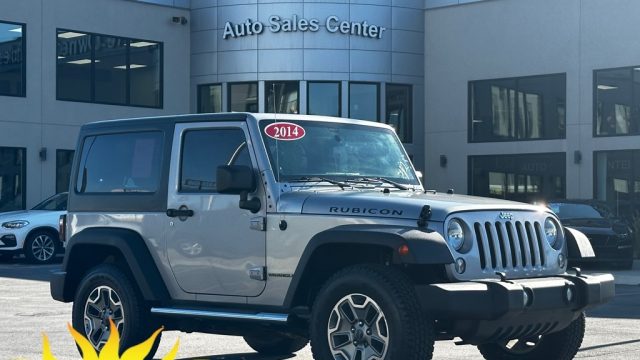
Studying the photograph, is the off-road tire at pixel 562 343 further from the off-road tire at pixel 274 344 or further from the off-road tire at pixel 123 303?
the off-road tire at pixel 123 303

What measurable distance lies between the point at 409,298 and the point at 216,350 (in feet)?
10.4

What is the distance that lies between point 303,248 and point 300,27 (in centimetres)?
2687

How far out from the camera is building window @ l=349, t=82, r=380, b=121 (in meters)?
34.6

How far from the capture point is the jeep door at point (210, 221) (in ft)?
26.1

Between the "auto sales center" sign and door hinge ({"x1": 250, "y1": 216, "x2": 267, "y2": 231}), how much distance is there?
26472mm

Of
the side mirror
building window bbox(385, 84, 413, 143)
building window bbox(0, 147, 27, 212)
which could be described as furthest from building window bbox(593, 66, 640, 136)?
the side mirror

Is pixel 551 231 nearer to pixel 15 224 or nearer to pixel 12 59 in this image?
pixel 15 224

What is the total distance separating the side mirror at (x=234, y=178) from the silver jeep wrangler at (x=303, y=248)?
0.04 ft

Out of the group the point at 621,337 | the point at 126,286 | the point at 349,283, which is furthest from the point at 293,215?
the point at 621,337

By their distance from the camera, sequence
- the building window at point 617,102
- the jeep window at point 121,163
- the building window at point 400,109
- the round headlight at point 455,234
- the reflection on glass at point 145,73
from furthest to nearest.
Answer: the building window at point 400,109
the reflection on glass at point 145,73
the building window at point 617,102
the jeep window at point 121,163
the round headlight at point 455,234

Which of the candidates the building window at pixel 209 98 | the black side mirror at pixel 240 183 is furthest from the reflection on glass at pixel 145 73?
the black side mirror at pixel 240 183

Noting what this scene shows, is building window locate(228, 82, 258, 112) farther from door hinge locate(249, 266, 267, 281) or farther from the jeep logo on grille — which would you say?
the jeep logo on grille

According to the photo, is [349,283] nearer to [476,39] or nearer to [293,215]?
[293,215]

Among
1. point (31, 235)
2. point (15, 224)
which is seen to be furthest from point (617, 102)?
point (15, 224)
